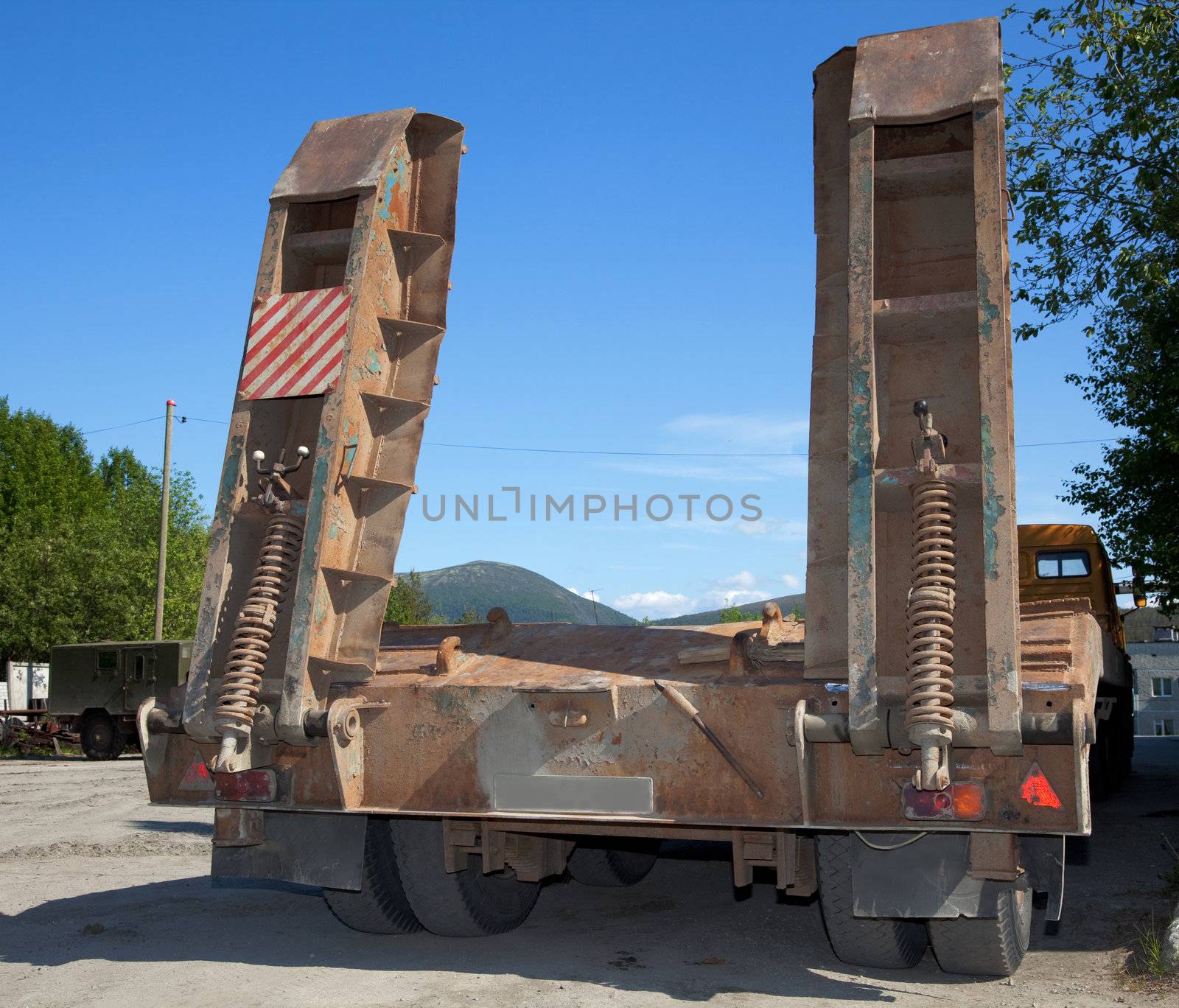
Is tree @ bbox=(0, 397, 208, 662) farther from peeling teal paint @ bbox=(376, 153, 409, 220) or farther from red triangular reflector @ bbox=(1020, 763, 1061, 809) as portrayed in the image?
red triangular reflector @ bbox=(1020, 763, 1061, 809)

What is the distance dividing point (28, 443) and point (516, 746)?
46718 millimetres

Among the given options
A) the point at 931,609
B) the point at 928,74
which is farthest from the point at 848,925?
the point at 928,74

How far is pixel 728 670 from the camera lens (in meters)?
4.95

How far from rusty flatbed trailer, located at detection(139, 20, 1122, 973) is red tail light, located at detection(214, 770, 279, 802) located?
2cm

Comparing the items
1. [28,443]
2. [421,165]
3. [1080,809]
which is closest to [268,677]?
[421,165]

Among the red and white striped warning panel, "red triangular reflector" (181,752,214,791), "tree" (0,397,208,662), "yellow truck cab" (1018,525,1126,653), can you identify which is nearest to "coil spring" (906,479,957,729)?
the red and white striped warning panel

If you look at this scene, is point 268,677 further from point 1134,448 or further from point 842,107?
point 1134,448

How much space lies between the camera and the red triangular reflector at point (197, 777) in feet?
17.5

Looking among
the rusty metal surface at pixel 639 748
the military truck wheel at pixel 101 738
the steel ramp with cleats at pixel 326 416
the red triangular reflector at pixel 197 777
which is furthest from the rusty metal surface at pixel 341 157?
the military truck wheel at pixel 101 738

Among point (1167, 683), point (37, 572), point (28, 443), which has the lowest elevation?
point (1167, 683)

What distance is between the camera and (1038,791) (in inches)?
167

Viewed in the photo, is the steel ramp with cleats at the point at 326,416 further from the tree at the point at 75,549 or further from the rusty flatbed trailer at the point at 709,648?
the tree at the point at 75,549

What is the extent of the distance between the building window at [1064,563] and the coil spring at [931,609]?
10217 millimetres

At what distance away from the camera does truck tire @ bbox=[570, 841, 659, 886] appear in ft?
24.2
